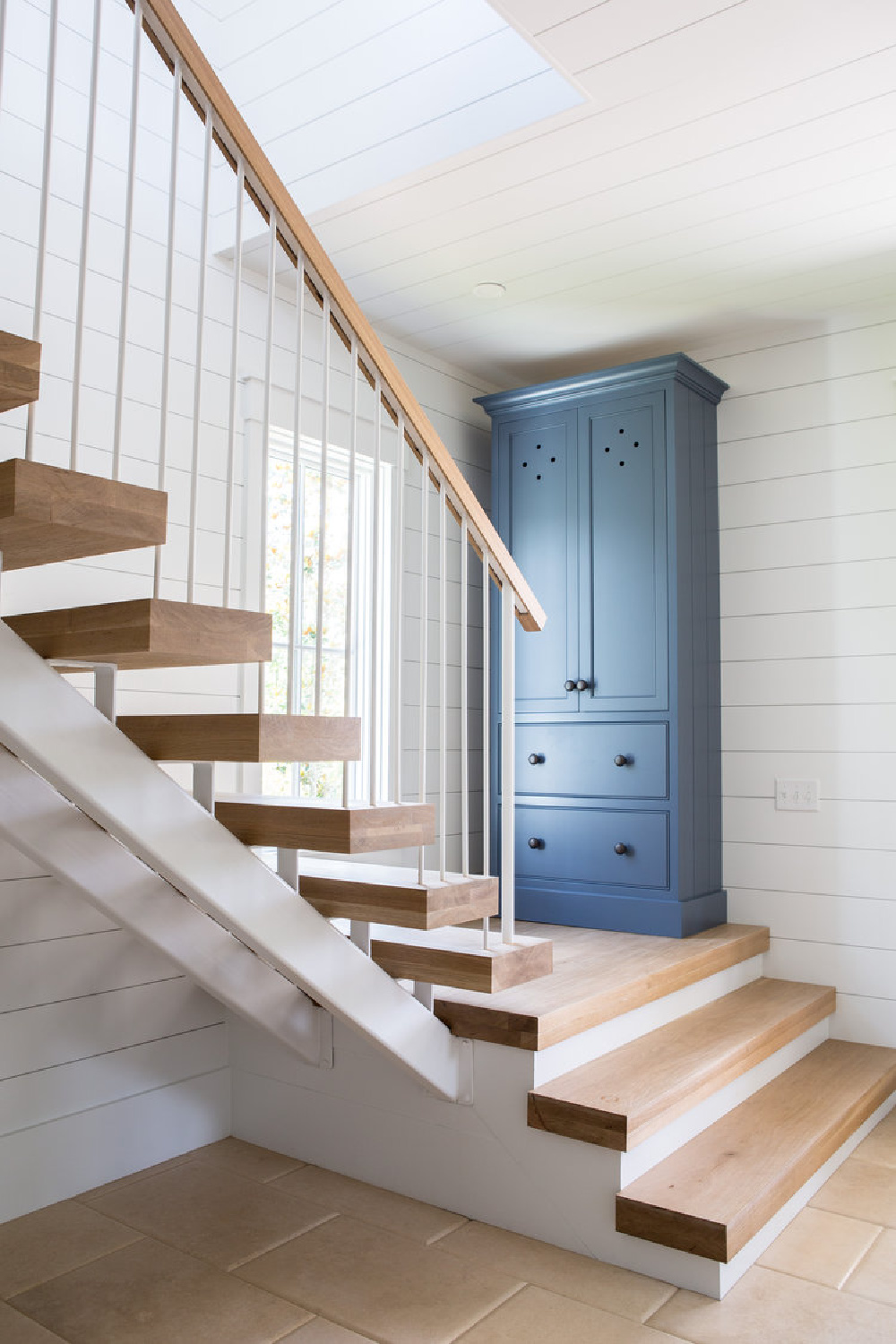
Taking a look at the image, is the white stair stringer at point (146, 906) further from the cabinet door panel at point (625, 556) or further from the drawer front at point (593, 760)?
the cabinet door panel at point (625, 556)

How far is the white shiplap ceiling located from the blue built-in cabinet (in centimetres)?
34

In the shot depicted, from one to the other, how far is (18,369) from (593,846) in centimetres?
269

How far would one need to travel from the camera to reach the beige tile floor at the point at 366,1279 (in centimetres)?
201

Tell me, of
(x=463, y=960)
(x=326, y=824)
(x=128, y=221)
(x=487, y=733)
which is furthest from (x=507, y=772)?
(x=128, y=221)

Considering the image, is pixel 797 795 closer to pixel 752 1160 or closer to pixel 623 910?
pixel 623 910

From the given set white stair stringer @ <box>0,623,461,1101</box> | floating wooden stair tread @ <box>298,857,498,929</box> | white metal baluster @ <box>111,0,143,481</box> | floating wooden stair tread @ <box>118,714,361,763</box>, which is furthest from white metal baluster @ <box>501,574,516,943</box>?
white metal baluster @ <box>111,0,143,481</box>

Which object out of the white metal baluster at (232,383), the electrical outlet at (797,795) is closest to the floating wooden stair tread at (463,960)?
the white metal baluster at (232,383)

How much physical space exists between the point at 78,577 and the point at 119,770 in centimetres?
104

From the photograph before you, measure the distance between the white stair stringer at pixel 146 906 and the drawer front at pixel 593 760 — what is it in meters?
1.36

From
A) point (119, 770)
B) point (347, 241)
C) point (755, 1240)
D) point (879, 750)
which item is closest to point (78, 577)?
point (119, 770)

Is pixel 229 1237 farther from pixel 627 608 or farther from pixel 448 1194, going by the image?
pixel 627 608

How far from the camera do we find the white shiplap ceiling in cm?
227

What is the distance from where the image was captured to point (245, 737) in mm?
1800

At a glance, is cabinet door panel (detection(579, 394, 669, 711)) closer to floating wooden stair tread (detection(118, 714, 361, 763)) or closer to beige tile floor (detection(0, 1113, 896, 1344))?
beige tile floor (detection(0, 1113, 896, 1344))
